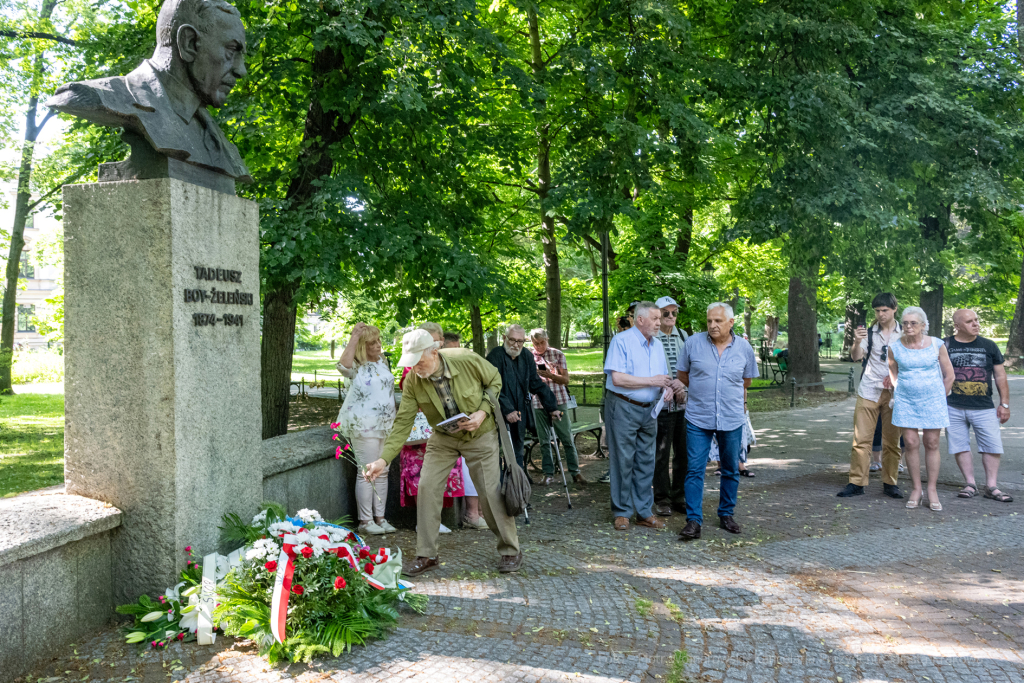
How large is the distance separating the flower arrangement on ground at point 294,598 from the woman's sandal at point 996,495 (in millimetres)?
6200

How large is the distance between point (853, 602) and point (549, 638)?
2084 millimetres

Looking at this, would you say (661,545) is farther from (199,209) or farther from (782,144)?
(782,144)

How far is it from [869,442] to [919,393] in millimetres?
866

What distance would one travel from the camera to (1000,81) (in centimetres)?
946

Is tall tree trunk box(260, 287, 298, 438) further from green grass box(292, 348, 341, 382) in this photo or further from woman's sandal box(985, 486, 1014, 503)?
green grass box(292, 348, 341, 382)

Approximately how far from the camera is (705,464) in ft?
22.3

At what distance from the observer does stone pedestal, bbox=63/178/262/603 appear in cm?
454

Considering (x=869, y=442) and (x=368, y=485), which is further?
(x=869, y=442)

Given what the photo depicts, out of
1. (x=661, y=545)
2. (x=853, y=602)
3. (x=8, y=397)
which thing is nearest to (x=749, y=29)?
(x=661, y=545)

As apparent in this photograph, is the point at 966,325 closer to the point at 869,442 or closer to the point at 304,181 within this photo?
the point at 869,442

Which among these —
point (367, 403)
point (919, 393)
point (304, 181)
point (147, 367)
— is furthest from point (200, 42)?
point (919, 393)

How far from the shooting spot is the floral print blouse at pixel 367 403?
6.68m

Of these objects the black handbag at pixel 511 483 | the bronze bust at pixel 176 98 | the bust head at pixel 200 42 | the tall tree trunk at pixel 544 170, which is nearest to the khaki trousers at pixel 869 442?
the black handbag at pixel 511 483

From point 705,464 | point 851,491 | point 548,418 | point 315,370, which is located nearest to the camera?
point 705,464
